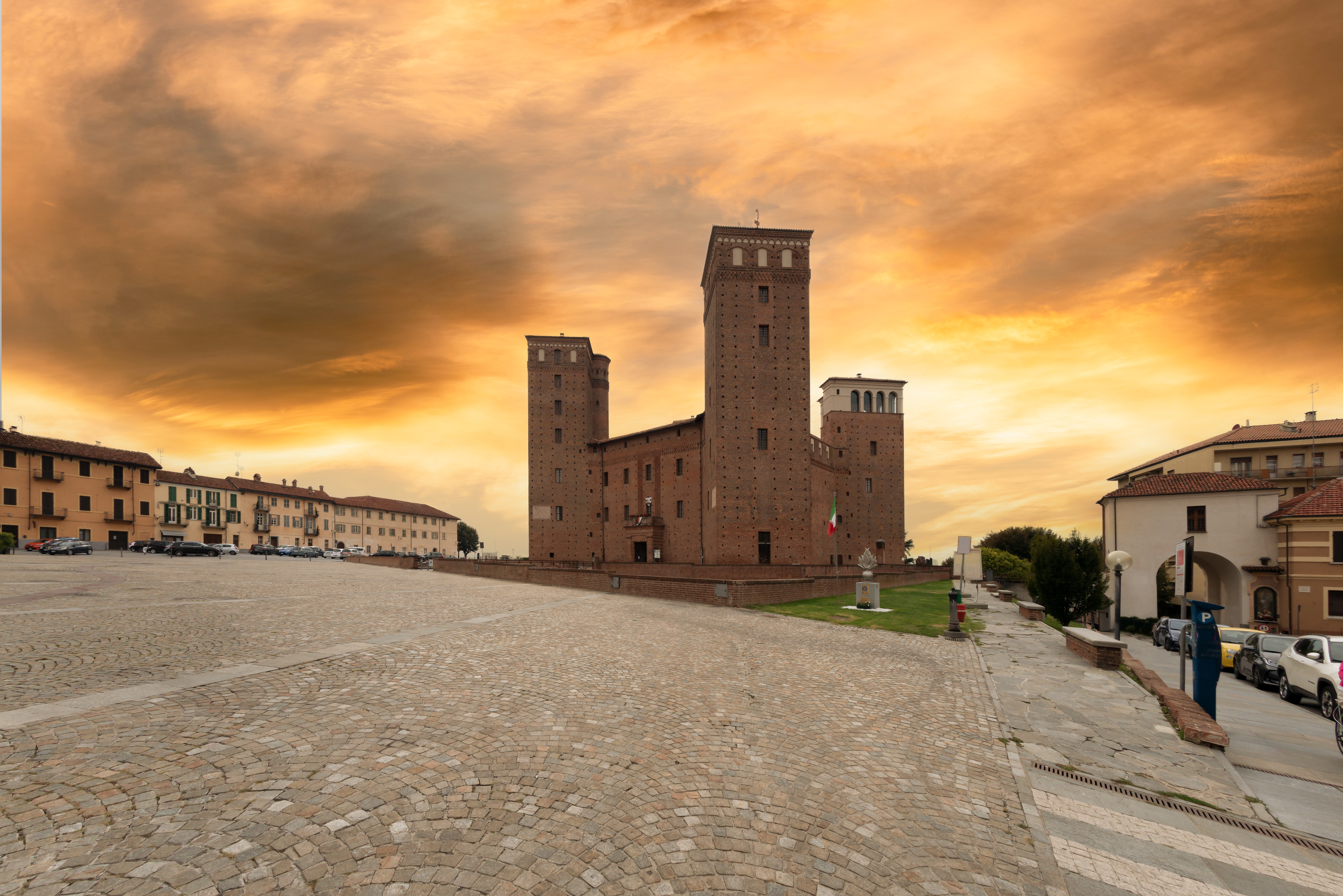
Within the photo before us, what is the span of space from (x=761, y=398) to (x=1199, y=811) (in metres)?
33.0

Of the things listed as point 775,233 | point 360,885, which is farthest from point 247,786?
point 775,233

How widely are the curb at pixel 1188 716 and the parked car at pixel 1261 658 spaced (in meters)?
7.60

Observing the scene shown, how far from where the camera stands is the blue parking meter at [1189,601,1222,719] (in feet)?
30.2

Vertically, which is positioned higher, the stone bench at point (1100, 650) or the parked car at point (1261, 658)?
the stone bench at point (1100, 650)

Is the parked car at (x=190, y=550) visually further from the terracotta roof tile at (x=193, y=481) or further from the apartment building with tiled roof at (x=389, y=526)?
the apartment building with tiled roof at (x=389, y=526)

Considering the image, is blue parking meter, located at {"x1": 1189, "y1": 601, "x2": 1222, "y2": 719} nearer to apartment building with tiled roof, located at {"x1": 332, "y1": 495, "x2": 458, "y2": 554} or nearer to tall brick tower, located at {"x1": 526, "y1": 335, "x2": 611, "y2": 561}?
tall brick tower, located at {"x1": 526, "y1": 335, "x2": 611, "y2": 561}

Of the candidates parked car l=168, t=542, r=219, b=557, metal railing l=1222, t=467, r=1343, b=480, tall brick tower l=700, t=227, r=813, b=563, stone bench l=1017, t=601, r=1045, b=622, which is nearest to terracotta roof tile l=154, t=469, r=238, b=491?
parked car l=168, t=542, r=219, b=557

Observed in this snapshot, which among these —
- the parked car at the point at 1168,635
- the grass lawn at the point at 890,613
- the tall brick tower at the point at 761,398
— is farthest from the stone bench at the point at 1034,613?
the tall brick tower at the point at 761,398

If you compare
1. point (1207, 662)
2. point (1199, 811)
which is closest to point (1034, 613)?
point (1207, 662)

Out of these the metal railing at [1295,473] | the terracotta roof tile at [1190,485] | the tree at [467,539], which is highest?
the metal railing at [1295,473]

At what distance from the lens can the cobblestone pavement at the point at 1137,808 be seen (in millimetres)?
4703

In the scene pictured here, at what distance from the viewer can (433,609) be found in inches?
685

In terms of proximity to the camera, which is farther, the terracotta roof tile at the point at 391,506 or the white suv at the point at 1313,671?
the terracotta roof tile at the point at 391,506

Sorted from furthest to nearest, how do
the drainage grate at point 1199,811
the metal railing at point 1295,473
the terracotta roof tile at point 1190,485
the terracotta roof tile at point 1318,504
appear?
the metal railing at point 1295,473 → the terracotta roof tile at point 1190,485 → the terracotta roof tile at point 1318,504 → the drainage grate at point 1199,811
